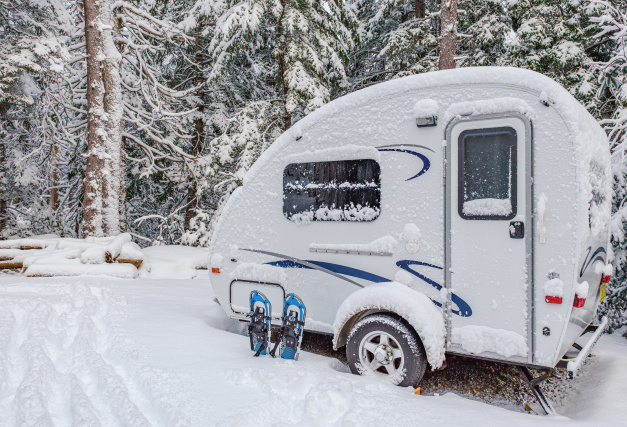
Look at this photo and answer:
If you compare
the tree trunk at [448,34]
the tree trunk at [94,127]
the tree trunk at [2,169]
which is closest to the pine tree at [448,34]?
the tree trunk at [448,34]

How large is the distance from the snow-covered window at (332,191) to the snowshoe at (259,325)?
3.13 ft

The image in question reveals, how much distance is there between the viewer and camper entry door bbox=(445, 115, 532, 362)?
12.5 feet

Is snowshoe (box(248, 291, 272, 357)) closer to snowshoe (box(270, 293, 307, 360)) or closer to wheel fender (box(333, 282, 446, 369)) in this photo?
snowshoe (box(270, 293, 307, 360))

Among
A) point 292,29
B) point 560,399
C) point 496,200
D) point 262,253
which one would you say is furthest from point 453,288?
point 292,29

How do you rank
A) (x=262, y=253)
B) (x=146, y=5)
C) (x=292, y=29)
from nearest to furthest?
(x=262, y=253) → (x=292, y=29) → (x=146, y=5)

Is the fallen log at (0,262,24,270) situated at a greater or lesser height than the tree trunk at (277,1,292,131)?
lesser

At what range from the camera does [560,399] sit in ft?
14.9

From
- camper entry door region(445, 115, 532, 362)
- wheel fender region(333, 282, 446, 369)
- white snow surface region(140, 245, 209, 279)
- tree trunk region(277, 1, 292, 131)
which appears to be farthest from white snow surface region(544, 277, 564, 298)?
tree trunk region(277, 1, 292, 131)

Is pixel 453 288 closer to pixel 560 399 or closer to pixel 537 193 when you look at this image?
pixel 537 193

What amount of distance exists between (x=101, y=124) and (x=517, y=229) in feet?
32.6

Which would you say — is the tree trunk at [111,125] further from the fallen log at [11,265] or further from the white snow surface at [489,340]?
the white snow surface at [489,340]

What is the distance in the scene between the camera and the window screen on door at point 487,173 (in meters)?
3.87

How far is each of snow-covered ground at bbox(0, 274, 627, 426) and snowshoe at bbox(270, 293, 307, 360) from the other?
13 centimetres

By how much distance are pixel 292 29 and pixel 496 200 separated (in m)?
9.08
